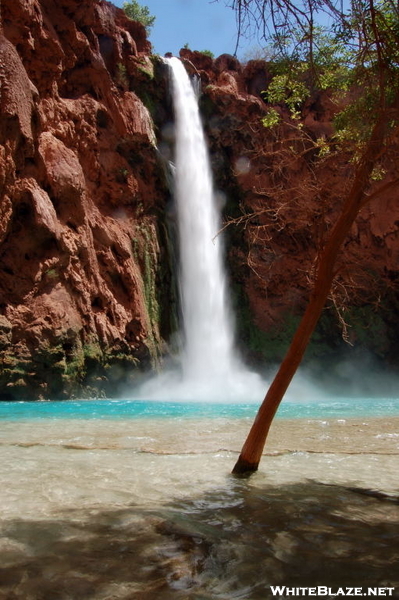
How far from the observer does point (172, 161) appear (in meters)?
23.7

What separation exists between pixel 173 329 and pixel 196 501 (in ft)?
57.3

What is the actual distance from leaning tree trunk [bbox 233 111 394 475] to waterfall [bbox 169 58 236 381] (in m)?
16.4

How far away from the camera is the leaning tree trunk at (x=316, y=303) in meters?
4.63

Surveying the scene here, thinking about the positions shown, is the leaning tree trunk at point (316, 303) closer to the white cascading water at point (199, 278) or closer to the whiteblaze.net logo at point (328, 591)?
the whiteblaze.net logo at point (328, 591)

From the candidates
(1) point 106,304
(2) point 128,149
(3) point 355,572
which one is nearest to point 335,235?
(3) point 355,572

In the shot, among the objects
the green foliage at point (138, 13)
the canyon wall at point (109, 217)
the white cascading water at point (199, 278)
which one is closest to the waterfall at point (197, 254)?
the white cascading water at point (199, 278)

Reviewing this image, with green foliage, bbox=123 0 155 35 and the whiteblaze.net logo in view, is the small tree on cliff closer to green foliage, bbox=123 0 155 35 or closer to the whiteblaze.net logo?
the whiteblaze.net logo

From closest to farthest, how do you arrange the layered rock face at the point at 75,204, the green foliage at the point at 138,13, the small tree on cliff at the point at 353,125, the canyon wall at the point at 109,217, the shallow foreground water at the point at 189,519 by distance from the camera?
the shallow foreground water at the point at 189,519
the small tree on cliff at the point at 353,125
the layered rock face at the point at 75,204
the canyon wall at the point at 109,217
the green foliage at the point at 138,13

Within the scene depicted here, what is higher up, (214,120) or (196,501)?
(214,120)

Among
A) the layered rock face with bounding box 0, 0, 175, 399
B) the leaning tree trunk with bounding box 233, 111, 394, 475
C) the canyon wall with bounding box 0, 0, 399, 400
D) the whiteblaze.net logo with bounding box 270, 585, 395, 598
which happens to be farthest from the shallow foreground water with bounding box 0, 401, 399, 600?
the layered rock face with bounding box 0, 0, 175, 399

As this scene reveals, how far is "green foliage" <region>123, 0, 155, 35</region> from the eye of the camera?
36.9 m

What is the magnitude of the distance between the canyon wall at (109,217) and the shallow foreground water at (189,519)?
6.22 metres

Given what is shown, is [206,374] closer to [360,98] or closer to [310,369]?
[310,369]

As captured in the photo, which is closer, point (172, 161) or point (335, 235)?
point (335, 235)
